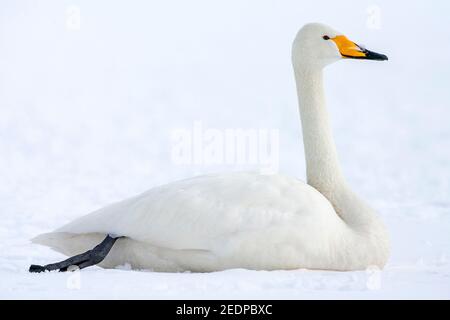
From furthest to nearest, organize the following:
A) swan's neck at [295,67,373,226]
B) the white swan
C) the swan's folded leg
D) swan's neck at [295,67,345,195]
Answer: swan's neck at [295,67,345,195]
swan's neck at [295,67,373,226]
the swan's folded leg
the white swan

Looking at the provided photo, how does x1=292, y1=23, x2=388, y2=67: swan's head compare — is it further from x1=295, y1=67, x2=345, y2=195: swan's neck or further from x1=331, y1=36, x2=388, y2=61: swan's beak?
x1=295, y1=67, x2=345, y2=195: swan's neck

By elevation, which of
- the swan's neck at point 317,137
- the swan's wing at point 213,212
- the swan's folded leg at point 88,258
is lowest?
the swan's folded leg at point 88,258

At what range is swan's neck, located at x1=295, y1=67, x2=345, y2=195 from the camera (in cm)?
787

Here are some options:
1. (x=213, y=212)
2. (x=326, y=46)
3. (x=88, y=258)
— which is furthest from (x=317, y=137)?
(x=88, y=258)

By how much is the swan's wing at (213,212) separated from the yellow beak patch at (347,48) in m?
1.14

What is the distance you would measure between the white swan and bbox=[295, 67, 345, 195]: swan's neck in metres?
0.01

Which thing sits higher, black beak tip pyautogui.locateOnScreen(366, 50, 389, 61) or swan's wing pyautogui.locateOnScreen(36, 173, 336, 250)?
black beak tip pyautogui.locateOnScreen(366, 50, 389, 61)

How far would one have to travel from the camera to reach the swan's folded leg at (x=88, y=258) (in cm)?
722

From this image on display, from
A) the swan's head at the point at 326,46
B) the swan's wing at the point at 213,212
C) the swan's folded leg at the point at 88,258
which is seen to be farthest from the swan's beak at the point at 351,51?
the swan's folded leg at the point at 88,258

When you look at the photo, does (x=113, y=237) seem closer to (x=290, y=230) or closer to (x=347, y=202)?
(x=290, y=230)

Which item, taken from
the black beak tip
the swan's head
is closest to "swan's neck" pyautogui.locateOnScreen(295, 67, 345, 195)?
the swan's head

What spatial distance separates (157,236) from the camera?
279 inches

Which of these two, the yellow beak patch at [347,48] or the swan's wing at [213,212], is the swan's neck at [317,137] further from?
the swan's wing at [213,212]
